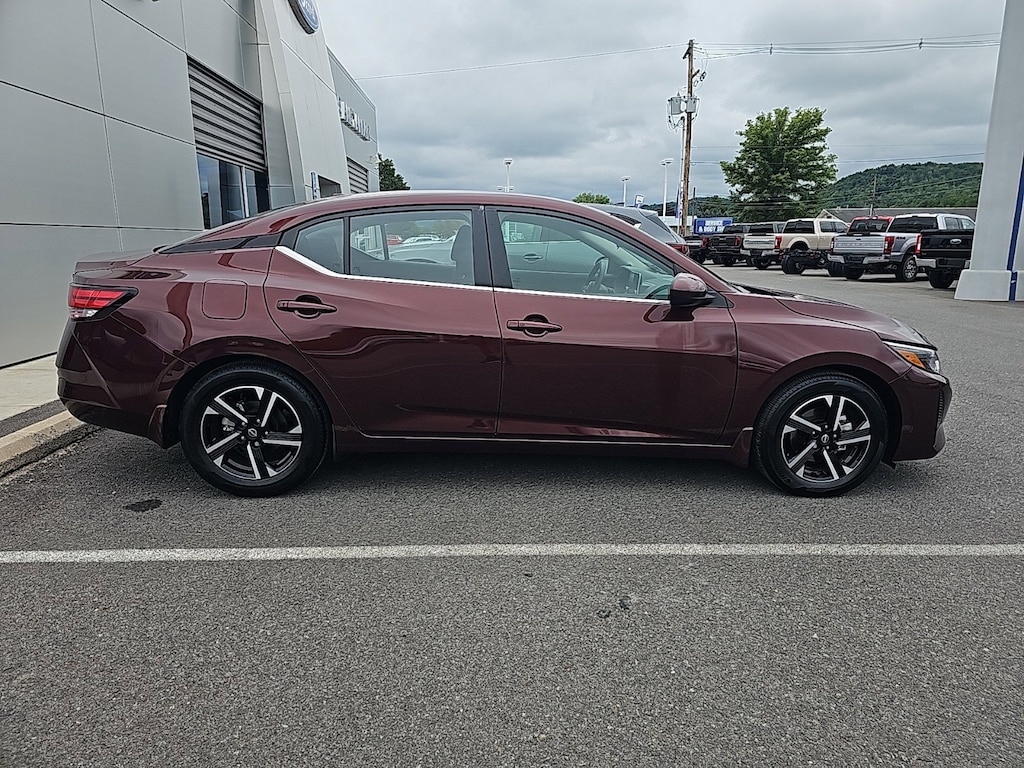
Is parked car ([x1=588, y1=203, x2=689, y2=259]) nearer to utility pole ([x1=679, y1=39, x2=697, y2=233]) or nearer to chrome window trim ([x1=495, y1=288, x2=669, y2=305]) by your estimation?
chrome window trim ([x1=495, y1=288, x2=669, y2=305])

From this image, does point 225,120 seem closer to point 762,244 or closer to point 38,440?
point 38,440

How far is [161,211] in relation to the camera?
10125 millimetres

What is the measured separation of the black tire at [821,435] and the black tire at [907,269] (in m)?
19.6

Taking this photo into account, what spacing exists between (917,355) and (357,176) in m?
28.7

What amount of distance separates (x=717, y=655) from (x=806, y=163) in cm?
5496

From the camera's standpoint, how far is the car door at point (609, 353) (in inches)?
156

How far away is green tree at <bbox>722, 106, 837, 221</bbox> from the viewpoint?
2019 inches

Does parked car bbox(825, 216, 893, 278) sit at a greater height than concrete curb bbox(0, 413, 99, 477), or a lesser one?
greater

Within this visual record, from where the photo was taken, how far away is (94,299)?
399cm

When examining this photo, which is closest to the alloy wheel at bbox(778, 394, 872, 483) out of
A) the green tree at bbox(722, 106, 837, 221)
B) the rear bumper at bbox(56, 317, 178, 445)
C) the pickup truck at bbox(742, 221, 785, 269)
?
the rear bumper at bbox(56, 317, 178, 445)

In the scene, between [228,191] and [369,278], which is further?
[228,191]

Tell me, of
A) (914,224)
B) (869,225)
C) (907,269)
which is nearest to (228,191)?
(907,269)

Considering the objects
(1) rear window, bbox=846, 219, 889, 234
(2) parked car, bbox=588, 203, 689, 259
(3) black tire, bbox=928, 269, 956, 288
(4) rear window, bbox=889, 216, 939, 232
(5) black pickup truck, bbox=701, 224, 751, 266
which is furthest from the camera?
(5) black pickup truck, bbox=701, 224, 751, 266

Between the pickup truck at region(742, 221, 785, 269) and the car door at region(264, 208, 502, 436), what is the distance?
27033 mm
